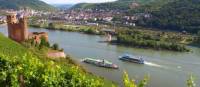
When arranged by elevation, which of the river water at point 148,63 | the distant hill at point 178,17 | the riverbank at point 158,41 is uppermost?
the distant hill at point 178,17

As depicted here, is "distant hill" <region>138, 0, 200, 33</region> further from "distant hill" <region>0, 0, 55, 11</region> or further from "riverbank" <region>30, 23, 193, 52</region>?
"distant hill" <region>0, 0, 55, 11</region>

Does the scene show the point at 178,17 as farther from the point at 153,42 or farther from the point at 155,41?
the point at 153,42

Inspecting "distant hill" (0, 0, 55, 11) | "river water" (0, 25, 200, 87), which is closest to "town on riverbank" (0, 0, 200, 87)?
"river water" (0, 25, 200, 87)

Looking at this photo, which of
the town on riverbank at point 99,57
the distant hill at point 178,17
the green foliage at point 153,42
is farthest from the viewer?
the distant hill at point 178,17

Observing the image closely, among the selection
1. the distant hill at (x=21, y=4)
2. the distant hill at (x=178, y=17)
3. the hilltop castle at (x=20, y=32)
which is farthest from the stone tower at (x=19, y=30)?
the distant hill at (x=21, y=4)

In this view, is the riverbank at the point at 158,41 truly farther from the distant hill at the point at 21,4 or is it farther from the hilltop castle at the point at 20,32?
the distant hill at the point at 21,4

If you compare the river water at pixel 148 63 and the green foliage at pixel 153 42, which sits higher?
the green foliage at pixel 153 42

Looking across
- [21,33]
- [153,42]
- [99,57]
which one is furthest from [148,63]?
[21,33]

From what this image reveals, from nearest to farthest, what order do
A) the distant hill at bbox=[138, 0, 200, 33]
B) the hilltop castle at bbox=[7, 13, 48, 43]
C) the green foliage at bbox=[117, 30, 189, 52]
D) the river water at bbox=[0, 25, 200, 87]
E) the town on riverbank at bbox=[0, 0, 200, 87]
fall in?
the town on riverbank at bbox=[0, 0, 200, 87]
the river water at bbox=[0, 25, 200, 87]
the hilltop castle at bbox=[7, 13, 48, 43]
the green foliage at bbox=[117, 30, 189, 52]
the distant hill at bbox=[138, 0, 200, 33]

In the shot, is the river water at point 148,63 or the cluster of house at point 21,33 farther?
the cluster of house at point 21,33
